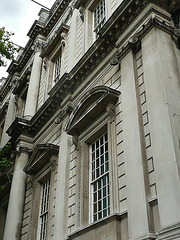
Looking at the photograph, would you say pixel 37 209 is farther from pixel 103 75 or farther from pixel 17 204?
pixel 103 75

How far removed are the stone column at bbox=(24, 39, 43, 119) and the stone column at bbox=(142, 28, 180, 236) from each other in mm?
10837

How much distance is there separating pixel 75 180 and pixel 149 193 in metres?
4.59

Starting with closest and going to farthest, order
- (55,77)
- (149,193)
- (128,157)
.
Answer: (149,193)
(128,157)
(55,77)

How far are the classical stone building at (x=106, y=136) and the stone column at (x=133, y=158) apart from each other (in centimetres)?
3

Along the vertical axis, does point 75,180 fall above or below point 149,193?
above

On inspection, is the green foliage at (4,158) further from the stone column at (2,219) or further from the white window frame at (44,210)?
the stone column at (2,219)

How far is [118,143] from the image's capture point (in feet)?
35.5

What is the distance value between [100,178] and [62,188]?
220 cm

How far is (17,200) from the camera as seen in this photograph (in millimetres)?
16594

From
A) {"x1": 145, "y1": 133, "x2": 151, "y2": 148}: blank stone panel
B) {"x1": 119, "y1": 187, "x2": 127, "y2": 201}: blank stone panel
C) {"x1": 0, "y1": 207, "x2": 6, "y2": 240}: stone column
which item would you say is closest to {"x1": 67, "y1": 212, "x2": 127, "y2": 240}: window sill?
{"x1": 119, "y1": 187, "x2": 127, "y2": 201}: blank stone panel

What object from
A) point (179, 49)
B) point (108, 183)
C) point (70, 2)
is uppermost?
point (70, 2)

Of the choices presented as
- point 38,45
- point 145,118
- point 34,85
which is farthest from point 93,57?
point 38,45

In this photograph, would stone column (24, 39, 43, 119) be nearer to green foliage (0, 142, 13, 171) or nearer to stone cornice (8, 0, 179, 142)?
stone cornice (8, 0, 179, 142)

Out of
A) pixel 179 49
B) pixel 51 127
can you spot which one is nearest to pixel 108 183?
pixel 179 49
